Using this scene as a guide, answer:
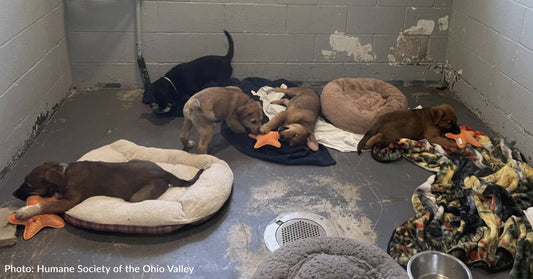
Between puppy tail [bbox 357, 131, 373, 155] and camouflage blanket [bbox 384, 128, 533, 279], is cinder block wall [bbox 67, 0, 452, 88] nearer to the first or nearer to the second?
puppy tail [bbox 357, 131, 373, 155]

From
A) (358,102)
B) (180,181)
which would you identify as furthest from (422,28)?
(180,181)

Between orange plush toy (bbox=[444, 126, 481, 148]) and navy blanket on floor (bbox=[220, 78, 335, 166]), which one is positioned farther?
orange plush toy (bbox=[444, 126, 481, 148])

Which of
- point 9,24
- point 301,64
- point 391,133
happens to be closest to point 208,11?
point 301,64

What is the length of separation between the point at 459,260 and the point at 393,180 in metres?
0.84

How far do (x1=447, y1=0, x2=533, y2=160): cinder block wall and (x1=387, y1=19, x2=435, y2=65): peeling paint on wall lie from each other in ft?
0.69

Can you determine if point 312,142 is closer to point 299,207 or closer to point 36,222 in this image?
point 299,207

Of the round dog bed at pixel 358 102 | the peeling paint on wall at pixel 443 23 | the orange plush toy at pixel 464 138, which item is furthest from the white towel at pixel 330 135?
the peeling paint on wall at pixel 443 23

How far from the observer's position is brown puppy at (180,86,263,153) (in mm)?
2971

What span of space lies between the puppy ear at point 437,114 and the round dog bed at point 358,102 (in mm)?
278

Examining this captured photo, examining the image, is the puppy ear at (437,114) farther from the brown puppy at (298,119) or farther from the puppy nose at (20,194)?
the puppy nose at (20,194)

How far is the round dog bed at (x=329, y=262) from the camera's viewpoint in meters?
1.90

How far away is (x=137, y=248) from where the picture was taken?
92.3 inches

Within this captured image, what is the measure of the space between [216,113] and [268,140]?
393 millimetres

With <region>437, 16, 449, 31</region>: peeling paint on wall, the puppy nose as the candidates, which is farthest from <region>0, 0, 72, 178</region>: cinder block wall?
<region>437, 16, 449, 31</region>: peeling paint on wall
